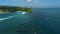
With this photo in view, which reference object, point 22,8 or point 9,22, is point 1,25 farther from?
point 22,8

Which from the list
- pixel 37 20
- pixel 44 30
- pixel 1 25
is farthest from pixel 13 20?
pixel 44 30

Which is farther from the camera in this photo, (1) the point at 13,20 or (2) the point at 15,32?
(1) the point at 13,20

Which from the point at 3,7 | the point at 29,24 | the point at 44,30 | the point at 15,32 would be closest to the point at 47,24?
the point at 44,30

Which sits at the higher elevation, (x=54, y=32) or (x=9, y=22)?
(x=9, y=22)

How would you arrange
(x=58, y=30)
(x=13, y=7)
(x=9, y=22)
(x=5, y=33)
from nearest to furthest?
1. (x=13, y=7)
2. (x=5, y=33)
3. (x=58, y=30)
4. (x=9, y=22)

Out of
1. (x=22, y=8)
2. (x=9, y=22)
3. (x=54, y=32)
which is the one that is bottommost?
(x=54, y=32)

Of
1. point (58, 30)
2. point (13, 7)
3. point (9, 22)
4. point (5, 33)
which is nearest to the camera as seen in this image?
point (13, 7)
